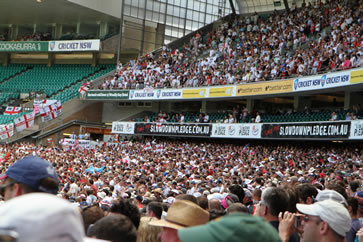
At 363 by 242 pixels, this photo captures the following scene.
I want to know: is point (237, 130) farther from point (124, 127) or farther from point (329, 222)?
point (329, 222)

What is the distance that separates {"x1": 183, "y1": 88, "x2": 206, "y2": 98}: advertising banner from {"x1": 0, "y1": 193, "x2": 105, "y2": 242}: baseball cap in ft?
97.7

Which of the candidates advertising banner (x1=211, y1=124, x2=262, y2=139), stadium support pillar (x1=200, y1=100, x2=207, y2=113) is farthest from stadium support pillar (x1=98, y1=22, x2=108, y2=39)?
advertising banner (x1=211, y1=124, x2=262, y2=139)

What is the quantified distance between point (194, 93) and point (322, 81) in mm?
10445

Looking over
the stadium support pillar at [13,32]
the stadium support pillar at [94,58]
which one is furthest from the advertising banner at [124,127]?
the stadium support pillar at [13,32]

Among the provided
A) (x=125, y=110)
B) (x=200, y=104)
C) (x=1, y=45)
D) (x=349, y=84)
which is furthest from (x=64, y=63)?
(x=349, y=84)

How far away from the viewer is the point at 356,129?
21.0 metres

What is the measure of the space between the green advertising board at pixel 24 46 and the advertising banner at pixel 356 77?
30326mm

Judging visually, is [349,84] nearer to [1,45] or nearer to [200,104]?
[200,104]

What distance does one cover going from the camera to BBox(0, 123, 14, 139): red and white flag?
36.6m

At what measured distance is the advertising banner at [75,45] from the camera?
42125 millimetres

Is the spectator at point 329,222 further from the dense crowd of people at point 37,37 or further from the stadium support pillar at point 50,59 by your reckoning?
the stadium support pillar at point 50,59

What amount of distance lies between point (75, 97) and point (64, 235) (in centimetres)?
4030

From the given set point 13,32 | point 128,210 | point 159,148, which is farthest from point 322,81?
point 13,32

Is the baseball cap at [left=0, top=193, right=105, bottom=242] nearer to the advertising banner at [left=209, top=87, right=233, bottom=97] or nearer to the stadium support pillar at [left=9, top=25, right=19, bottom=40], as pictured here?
the advertising banner at [left=209, top=87, right=233, bottom=97]
